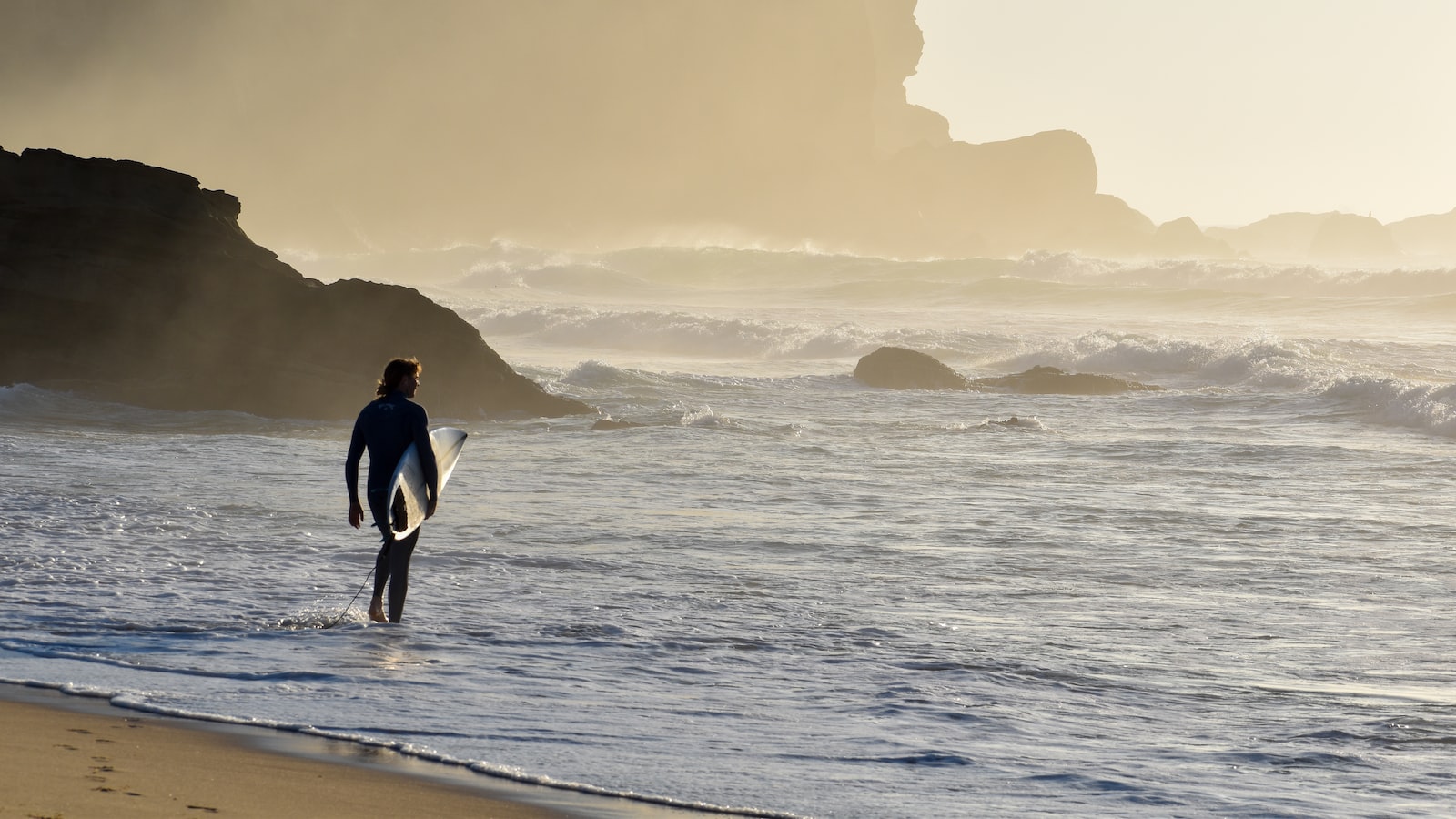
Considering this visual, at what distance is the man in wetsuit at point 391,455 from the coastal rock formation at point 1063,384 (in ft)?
75.0

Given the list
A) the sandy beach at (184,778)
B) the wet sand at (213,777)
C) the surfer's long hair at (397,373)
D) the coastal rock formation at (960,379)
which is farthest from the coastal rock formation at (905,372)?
the sandy beach at (184,778)

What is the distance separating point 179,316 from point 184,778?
61.1 feet

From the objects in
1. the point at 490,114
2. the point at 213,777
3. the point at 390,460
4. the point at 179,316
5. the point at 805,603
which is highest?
the point at 490,114

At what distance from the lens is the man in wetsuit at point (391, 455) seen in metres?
7.61

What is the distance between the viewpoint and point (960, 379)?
101 feet

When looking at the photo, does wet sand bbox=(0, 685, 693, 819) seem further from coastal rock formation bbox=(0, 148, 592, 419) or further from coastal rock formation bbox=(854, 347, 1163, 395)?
coastal rock formation bbox=(854, 347, 1163, 395)

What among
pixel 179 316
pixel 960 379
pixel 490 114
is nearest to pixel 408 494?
pixel 179 316

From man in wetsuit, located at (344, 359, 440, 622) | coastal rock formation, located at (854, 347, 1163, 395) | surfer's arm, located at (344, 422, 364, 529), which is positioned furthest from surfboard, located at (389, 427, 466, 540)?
coastal rock formation, located at (854, 347, 1163, 395)

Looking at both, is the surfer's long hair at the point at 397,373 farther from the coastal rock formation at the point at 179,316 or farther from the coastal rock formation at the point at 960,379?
the coastal rock formation at the point at 960,379

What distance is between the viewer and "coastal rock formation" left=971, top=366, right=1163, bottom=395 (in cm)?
2912

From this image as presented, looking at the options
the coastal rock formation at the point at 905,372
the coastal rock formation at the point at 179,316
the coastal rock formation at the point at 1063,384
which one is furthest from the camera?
the coastal rock formation at the point at 905,372

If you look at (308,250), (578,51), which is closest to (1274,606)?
(308,250)

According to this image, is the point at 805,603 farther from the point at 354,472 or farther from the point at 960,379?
the point at 960,379

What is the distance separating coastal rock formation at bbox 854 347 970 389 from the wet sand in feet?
85.0
